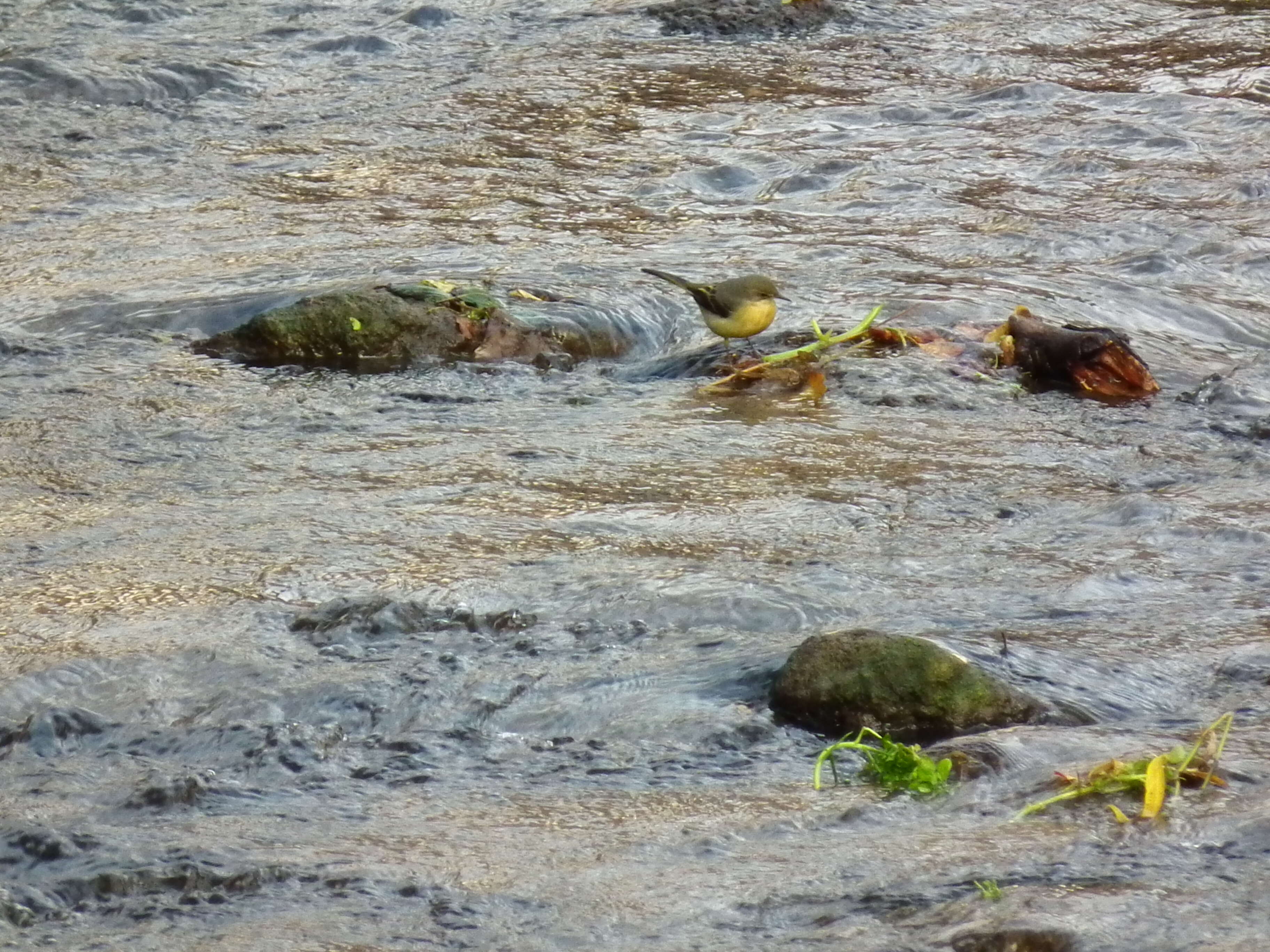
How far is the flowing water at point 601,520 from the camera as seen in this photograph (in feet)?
10.9

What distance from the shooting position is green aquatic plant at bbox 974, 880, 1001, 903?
315cm

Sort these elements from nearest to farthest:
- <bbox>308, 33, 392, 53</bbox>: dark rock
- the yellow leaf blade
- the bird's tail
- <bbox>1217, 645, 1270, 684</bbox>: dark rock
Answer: the yellow leaf blade < <bbox>1217, 645, 1270, 684</bbox>: dark rock < the bird's tail < <bbox>308, 33, 392, 53</bbox>: dark rock

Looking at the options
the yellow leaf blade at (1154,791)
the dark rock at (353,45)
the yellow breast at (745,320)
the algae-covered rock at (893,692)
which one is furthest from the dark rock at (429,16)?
the yellow leaf blade at (1154,791)

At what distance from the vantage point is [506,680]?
13.5 feet

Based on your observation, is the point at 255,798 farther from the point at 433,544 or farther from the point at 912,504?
the point at 912,504

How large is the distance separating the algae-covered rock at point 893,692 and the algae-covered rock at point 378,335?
3.05 m

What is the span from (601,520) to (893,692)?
1.42 metres

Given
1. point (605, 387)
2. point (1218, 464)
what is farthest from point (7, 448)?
A: point (1218, 464)

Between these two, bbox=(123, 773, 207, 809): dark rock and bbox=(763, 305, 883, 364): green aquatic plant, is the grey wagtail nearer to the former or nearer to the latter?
bbox=(763, 305, 883, 364): green aquatic plant

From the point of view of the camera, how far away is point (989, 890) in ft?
10.4

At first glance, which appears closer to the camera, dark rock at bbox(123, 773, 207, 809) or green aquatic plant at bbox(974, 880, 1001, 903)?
green aquatic plant at bbox(974, 880, 1001, 903)

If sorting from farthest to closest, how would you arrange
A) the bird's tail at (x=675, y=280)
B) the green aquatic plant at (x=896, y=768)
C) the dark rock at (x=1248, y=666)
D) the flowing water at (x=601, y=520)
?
the bird's tail at (x=675, y=280) < the dark rock at (x=1248, y=666) < the green aquatic plant at (x=896, y=768) < the flowing water at (x=601, y=520)

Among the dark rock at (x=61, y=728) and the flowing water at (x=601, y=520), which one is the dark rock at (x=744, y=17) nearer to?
the flowing water at (x=601, y=520)

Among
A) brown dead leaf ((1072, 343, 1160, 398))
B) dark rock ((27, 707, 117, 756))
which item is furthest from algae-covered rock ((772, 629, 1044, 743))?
brown dead leaf ((1072, 343, 1160, 398))
